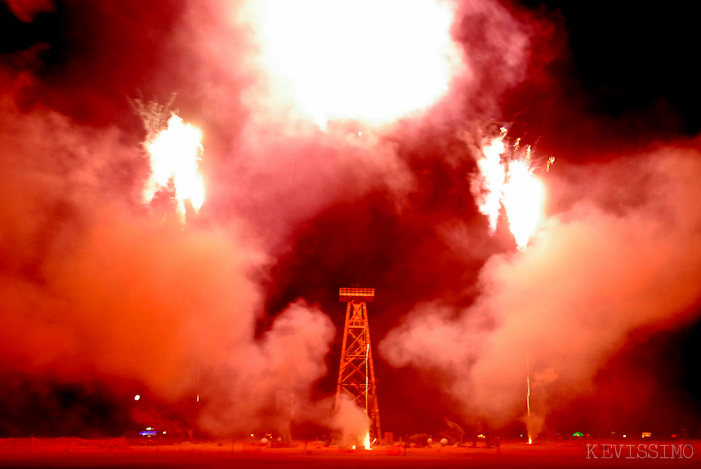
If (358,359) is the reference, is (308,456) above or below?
below

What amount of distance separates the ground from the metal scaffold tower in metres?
3.26

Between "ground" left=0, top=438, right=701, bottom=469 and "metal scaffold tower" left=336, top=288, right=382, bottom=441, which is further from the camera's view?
"metal scaffold tower" left=336, top=288, right=382, bottom=441

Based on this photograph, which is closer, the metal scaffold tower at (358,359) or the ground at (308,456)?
the ground at (308,456)

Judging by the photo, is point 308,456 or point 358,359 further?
point 358,359

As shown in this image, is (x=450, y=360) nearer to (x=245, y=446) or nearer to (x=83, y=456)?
(x=245, y=446)

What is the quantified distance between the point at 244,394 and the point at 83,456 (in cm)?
845

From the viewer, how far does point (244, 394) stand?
27719mm

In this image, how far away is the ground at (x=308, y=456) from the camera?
1725 cm

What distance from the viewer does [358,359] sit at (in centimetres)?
3008

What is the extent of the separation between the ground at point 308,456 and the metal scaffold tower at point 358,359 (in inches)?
128

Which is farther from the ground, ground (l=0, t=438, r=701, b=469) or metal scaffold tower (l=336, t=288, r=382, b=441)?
metal scaffold tower (l=336, t=288, r=382, b=441)

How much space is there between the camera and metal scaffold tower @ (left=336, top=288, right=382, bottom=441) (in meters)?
28.0

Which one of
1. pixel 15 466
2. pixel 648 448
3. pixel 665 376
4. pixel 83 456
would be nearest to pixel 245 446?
pixel 83 456

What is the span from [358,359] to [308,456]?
9553mm
